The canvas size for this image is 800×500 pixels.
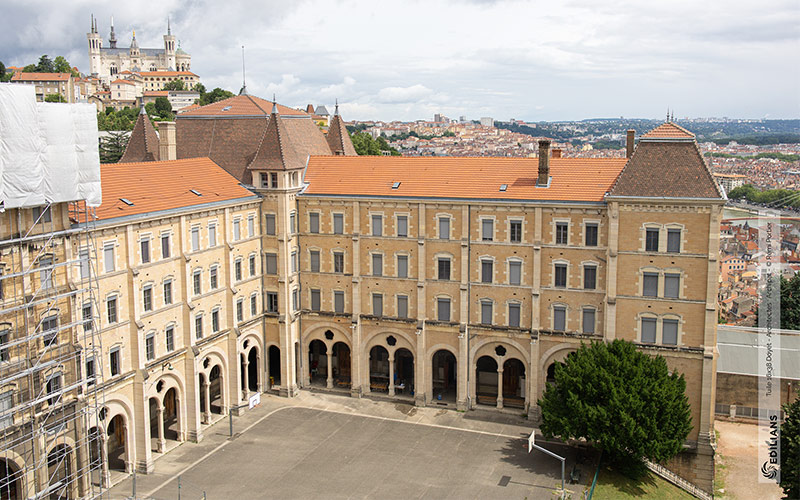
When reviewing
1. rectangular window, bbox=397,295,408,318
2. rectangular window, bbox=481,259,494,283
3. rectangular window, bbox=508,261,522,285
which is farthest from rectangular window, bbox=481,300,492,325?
rectangular window, bbox=397,295,408,318

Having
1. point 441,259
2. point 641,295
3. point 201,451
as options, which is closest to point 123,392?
point 201,451

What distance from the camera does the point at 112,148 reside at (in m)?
114

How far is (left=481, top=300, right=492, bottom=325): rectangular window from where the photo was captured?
185 ft

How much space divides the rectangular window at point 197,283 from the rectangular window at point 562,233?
26.5 metres

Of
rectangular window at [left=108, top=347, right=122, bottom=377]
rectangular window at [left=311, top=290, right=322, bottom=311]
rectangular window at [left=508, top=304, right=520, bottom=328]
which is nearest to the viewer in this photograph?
rectangular window at [left=108, top=347, right=122, bottom=377]

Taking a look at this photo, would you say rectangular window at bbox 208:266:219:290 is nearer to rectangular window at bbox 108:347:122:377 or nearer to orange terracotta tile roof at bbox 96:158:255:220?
orange terracotta tile roof at bbox 96:158:255:220

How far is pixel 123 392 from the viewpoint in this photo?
4500 cm

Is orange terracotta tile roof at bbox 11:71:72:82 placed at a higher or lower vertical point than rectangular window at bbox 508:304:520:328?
higher

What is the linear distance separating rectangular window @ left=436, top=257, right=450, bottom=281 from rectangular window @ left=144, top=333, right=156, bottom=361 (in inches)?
871

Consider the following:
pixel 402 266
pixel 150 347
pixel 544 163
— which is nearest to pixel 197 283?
pixel 150 347

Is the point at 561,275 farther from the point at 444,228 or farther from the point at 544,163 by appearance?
the point at 444,228

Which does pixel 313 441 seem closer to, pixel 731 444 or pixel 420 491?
pixel 420 491

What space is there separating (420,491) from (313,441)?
34.2ft

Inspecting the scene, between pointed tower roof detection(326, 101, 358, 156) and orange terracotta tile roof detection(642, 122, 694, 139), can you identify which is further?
pointed tower roof detection(326, 101, 358, 156)
